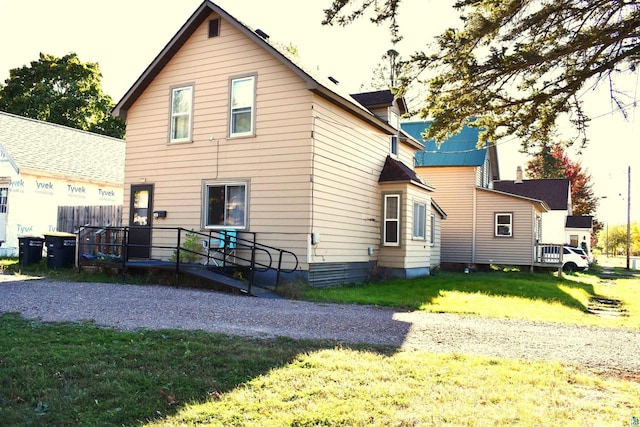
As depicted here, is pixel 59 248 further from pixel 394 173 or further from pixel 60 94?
pixel 60 94

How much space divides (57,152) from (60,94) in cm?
2134

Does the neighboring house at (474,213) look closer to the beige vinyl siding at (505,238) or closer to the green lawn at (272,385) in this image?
the beige vinyl siding at (505,238)

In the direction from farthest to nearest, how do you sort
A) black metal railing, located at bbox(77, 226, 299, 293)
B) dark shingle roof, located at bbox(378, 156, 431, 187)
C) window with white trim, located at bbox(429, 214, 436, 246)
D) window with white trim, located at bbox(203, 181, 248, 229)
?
window with white trim, located at bbox(429, 214, 436, 246), dark shingle roof, located at bbox(378, 156, 431, 187), window with white trim, located at bbox(203, 181, 248, 229), black metal railing, located at bbox(77, 226, 299, 293)

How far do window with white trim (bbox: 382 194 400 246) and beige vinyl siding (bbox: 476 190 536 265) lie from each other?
10.3 metres

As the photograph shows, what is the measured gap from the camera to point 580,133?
8.77 meters

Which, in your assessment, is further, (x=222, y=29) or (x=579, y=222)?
(x=579, y=222)

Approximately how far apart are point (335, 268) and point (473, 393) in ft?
33.5

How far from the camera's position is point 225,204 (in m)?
15.0

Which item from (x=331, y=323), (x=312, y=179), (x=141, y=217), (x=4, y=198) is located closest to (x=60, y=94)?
(x=4, y=198)

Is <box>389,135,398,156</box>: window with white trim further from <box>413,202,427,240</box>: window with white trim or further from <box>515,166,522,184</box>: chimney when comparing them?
<box>515,166,522,184</box>: chimney

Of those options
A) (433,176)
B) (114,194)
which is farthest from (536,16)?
(114,194)

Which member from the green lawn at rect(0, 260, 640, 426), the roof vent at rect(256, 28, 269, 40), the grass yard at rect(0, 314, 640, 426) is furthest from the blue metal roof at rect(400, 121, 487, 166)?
the grass yard at rect(0, 314, 640, 426)

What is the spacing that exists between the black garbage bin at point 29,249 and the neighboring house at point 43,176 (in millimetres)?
2288

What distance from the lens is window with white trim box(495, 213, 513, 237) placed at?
2620 centimetres
